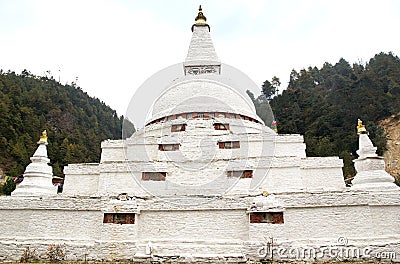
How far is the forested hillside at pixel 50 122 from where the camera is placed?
33062 millimetres

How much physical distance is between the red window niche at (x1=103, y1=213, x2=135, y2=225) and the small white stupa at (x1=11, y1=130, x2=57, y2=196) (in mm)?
2780

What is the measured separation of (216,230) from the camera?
890 centimetres

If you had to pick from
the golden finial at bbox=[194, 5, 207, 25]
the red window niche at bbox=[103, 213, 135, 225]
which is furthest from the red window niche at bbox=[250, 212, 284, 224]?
the golden finial at bbox=[194, 5, 207, 25]

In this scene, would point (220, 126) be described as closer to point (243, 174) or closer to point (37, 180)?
point (243, 174)

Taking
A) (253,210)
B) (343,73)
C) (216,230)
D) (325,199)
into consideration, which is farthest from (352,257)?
(343,73)

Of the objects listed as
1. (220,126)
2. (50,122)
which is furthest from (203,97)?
(50,122)

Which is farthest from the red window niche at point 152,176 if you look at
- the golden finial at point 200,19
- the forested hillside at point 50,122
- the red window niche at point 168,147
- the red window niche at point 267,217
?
the forested hillside at point 50,122

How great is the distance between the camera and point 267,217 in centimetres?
862

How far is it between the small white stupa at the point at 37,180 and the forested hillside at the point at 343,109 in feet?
70.8

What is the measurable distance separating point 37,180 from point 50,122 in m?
37.7

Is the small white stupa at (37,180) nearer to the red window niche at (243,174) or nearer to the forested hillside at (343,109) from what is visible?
the red window niche at (243,174)

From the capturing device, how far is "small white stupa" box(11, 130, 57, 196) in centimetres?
1071

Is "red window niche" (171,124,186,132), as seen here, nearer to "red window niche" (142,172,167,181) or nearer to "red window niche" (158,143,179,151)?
"red window niche" (158,143,179,151)

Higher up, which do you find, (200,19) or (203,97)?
(200,19)
